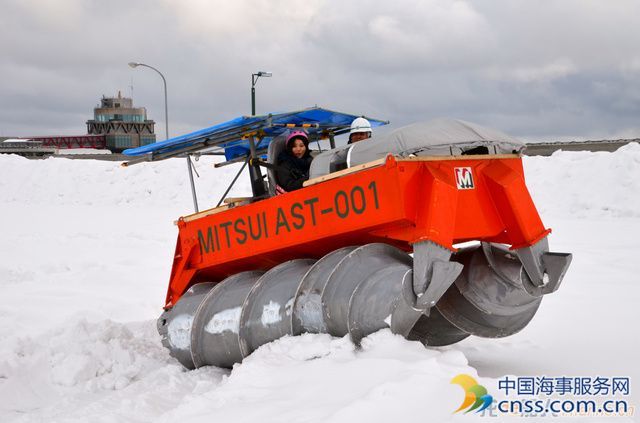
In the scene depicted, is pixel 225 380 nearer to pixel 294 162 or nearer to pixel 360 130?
pixel 294 162

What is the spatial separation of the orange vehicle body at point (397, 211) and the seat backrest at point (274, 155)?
18.5 inches

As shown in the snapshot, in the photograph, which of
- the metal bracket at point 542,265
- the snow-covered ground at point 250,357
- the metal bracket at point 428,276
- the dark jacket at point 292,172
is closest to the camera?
the snow-covered ground at point 250,357

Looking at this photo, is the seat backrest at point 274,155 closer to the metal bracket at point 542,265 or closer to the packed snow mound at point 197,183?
the metal bracket at point 542,265

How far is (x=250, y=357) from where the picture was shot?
631cm

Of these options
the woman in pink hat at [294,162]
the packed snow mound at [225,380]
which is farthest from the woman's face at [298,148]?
the packed snow mound at [225,380]

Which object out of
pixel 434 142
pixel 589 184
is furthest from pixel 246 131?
pixel 589 184

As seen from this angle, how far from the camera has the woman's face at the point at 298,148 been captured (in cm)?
768

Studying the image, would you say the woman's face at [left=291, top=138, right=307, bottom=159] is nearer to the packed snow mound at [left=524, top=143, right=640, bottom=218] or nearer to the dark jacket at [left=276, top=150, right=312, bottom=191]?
the dark jacket at [left=276, top=150, right=312, bottom=191]

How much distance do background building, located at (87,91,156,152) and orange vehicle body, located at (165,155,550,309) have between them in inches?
2532

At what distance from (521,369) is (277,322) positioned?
199 cm

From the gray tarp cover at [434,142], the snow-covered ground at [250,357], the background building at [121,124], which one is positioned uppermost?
the background building at [121,124]

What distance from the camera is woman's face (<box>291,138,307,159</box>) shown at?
768cm

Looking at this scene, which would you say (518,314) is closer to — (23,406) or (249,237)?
(249,237)

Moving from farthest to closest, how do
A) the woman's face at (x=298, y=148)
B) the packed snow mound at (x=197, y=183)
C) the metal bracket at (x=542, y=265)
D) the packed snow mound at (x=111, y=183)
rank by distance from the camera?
the packed snow mound at (x=111, y=183) → the packed snow mound at (x=197, y=183) → the woman's face at (x=298, y=148) → the metal bracket at (x=542, y=265)
